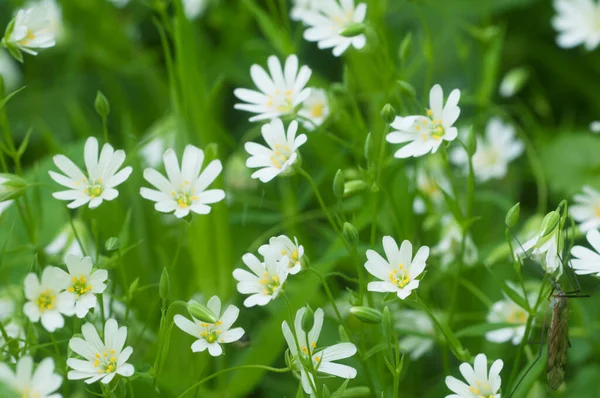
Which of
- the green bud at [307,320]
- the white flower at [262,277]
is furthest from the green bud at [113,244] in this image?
the green bud at [307,320]

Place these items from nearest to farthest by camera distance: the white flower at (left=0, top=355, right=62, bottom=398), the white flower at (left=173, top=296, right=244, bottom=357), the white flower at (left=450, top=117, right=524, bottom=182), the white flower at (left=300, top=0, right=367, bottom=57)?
the white flower at (left=0, top=355, right=62, bottom=398) → the white flower at (left=173, top=296, right=244, bottom=357) → the white flower at (left=300, top=0, right=367, bottom=57) → the white flower at (left=450, top=117, right=524, bottom=182)

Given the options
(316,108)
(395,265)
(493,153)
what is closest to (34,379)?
(395,265)

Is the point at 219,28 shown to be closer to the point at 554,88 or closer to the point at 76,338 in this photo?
the point at 554,88

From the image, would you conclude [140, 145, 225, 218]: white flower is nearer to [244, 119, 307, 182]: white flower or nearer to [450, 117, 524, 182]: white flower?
[244, 119, 307, 182]: white flower

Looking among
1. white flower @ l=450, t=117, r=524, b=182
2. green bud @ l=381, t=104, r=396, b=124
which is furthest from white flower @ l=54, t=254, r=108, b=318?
white flower @ l=450, t=117, r=524, b=182

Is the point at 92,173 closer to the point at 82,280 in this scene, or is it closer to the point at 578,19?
the point at 82,280

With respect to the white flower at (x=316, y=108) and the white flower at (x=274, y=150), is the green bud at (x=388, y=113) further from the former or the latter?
the white flower at (x=316, y=108)
